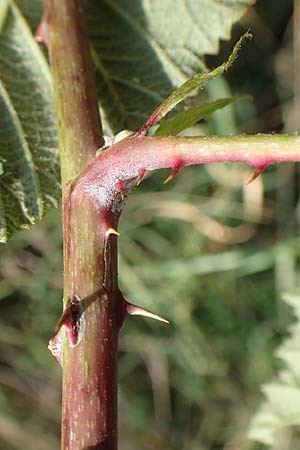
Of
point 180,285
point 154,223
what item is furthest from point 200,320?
point 154,223

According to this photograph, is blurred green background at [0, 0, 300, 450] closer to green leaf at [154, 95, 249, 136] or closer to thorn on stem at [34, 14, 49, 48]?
thorn on stem at [34, 14, 49, 48]

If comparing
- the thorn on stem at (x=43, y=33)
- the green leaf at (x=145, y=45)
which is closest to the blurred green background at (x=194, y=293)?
the green leaf at (x=145, y=45)

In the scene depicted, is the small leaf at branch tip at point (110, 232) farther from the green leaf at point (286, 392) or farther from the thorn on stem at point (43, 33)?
the green leaf at point (286, 392)

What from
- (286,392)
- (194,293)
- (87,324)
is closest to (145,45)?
(87,324)

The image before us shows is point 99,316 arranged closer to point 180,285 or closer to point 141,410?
point 180,285

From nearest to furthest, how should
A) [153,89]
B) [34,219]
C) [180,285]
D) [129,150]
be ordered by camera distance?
1. [129,150]
2. [34,219]
3. [153,89]
4. [180,285]

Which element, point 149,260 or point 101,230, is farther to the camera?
point 149,260
